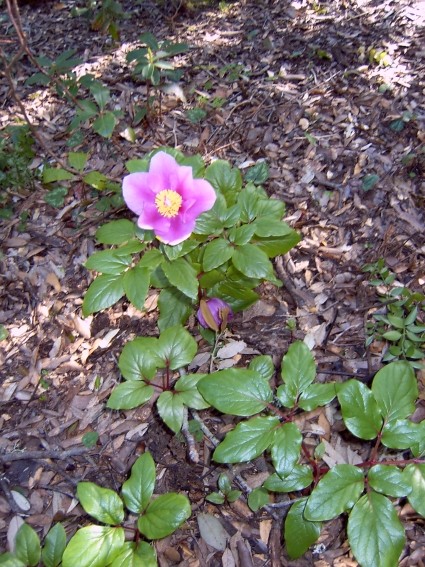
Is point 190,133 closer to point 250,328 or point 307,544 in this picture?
point 250,328

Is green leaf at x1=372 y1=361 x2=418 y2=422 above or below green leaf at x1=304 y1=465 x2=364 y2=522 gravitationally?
above

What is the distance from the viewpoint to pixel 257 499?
5.85 feet

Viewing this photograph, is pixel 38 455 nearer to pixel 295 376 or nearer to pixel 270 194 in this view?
pixel 295 376

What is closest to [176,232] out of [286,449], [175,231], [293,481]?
[175,231]

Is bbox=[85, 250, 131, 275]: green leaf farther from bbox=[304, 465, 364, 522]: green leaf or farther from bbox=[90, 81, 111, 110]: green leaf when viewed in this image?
bbox=[90, 81, 111, 110]: green leaf

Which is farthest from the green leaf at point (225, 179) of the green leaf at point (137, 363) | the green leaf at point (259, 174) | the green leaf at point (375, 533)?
the green leaf at point (375, 533)

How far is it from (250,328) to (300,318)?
0.22 metres

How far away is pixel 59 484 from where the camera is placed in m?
1.92

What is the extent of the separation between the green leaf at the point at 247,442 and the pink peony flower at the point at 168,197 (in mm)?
609

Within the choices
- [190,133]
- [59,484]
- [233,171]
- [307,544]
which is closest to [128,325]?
[59,484]

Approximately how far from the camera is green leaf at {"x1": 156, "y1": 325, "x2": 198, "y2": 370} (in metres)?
1.83

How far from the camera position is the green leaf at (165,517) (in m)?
1.49

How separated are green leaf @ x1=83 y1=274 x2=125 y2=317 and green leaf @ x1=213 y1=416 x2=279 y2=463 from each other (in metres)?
0.58

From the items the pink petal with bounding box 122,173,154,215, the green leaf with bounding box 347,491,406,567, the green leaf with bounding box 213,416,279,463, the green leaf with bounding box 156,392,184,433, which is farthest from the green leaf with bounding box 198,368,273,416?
the pink petal with bounding box 122,173,154,215
